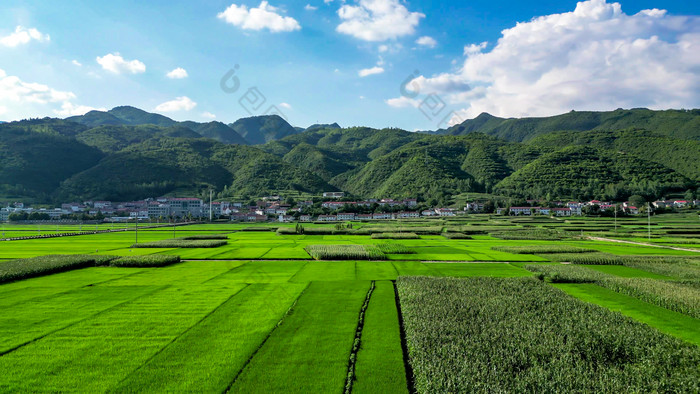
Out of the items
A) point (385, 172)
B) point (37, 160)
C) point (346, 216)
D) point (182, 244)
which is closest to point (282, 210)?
point (346, 216)

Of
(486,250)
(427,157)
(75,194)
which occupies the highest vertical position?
(427,157)

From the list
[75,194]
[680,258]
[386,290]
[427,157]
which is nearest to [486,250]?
[680,258]

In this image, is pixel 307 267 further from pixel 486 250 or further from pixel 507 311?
pixel 486 250

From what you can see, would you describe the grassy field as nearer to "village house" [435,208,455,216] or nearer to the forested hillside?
"village house" [435,208,455,216]

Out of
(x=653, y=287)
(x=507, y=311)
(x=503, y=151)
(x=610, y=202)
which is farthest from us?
(x=503, y=151)

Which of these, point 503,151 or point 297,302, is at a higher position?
point 503,151

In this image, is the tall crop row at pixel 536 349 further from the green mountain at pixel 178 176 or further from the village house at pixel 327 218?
the green mountain at pixel 178 176

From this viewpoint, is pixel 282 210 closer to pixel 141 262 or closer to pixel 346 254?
pixel 346 254

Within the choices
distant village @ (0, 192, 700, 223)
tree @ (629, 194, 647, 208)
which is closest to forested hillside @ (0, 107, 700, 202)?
tree @ (629, 194, 647, 208)

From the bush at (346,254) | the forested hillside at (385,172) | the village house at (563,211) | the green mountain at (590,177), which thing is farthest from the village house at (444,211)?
the bush at (346,254)
